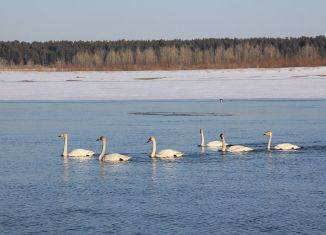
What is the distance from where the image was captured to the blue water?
867 centimetres

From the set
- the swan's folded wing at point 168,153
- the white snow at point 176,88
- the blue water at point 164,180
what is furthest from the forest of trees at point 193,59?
the swan's folded wing at point 168,153

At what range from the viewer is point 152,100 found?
28438 millimetres

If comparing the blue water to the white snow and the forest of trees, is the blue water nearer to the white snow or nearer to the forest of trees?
the white snow

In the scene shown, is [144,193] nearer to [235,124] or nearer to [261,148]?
[261,148]

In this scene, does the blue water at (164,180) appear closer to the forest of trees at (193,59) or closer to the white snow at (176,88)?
the white snow at (176,88)

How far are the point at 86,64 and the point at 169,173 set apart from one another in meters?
44.1

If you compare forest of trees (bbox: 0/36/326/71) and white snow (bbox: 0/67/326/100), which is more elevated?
forest of trees (bbox: 0/36/326/71)

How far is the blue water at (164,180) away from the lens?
867 cm

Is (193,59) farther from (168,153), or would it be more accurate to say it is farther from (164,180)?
(164,180)

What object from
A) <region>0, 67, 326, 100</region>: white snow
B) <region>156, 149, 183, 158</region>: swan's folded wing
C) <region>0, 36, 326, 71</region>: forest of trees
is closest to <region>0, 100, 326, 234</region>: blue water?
<region>156, 149, 183, 158</region>: swan's folded wing

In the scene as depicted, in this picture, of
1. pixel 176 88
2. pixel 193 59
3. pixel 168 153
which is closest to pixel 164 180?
pixel 168 153

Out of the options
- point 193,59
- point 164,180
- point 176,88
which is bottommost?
point 164,180

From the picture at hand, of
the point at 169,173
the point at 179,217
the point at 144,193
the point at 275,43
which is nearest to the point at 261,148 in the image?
the point at 169,173

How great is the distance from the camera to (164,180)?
11.4 meters
